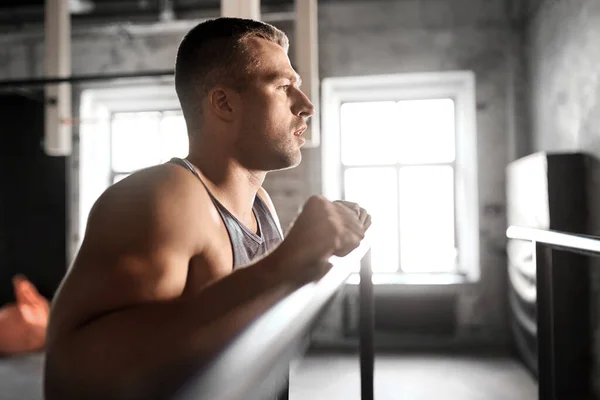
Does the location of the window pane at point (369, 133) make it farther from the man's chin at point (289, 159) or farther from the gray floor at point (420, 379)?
the man's chin at point (289, 159)

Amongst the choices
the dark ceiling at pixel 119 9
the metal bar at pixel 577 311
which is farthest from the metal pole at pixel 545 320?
the dark ceiling at pixel 119 9

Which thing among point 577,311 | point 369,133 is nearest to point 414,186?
point 369,133

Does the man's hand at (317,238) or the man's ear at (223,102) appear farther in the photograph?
the man's ear at (223,102)

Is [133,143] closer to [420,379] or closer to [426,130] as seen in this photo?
[426,130]

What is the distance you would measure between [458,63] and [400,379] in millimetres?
2710

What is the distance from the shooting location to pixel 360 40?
4.43 meters

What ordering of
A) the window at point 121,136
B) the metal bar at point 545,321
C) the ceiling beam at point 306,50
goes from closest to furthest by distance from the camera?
the metal bar at point 545,321 → the ceiling beam at point 306,50 → the window at point 121,136

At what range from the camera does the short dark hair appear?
3.19 ft

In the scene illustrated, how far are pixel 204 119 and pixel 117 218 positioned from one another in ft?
1.22

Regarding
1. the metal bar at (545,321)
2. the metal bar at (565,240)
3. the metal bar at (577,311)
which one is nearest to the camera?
the metal bar at (565,240)

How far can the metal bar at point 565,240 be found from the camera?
783 mm

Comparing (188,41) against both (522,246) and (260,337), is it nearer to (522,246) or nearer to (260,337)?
(260,337)

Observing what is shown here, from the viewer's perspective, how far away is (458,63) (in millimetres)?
4324

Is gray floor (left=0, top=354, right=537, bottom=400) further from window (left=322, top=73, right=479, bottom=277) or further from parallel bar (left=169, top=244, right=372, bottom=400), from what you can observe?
parallel bar (left=169, top=244, right=372, bottom=400)
